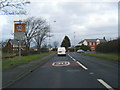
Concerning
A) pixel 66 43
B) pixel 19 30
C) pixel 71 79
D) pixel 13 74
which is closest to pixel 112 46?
pixel 19 30

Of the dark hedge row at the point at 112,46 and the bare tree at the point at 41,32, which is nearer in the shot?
the dark hedge row at the point at 112,46

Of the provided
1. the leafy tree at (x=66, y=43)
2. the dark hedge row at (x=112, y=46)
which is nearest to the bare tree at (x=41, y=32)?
the dark hedge row at (x=112, y=46)

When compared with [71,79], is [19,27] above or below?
above

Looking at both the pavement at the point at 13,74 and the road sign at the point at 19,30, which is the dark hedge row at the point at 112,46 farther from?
the pavement at the point at 13,74

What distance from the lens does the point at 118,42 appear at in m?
32.1

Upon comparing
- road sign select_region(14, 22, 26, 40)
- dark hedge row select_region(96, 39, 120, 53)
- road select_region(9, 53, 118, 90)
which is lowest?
road select_region(9, 53, 118, 90)

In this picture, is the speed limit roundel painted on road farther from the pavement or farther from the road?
the road

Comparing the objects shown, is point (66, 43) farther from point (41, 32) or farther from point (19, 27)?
point (19, 27)

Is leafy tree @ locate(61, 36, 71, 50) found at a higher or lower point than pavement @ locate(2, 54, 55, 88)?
higher

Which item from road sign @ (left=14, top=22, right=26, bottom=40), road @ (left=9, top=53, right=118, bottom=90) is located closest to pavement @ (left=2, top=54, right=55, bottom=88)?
road @ (left=9, top=53, right=118, bottom=90)

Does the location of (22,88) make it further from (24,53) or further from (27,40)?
(27,40)

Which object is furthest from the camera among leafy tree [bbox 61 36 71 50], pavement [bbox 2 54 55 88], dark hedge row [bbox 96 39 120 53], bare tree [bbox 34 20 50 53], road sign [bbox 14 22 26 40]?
leafy tree [bbox 61 36 71 50]

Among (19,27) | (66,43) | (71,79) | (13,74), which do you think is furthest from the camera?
(66,43)

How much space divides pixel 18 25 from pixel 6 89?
1287 centimetres
